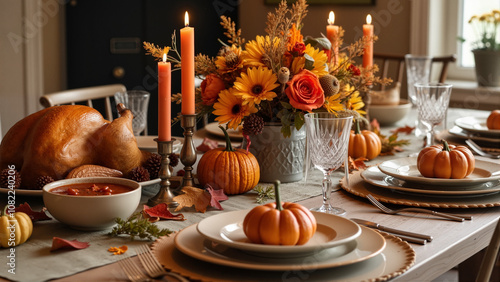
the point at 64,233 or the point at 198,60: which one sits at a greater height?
the point at 198,60

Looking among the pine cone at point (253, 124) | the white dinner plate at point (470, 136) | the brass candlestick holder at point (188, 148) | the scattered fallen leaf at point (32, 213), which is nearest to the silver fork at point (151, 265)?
the scattered fallen leaf at point (32, 213)

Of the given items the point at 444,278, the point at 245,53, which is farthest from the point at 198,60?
the point at 444,278

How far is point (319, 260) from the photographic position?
0.85 meters

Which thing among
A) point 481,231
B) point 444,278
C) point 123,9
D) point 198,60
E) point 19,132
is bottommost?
point 444,278

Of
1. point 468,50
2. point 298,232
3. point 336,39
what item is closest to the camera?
point 298,232

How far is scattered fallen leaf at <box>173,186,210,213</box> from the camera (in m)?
1.20

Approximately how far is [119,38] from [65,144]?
8.79ft

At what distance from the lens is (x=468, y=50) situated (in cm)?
376

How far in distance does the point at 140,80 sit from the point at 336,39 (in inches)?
103

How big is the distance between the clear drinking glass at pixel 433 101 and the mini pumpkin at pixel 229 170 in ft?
1.85

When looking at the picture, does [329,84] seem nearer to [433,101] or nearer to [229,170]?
[229,170]

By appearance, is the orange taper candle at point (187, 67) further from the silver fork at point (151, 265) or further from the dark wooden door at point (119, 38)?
the dark wooden door at point (119, 38)

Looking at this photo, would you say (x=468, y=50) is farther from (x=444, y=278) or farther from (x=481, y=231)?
(x=481, y=231)

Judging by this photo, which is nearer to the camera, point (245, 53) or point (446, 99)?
point (245, 53)
